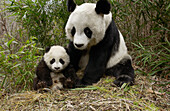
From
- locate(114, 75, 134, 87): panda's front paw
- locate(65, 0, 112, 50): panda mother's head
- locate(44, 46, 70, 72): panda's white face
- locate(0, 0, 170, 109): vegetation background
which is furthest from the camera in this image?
locate(0, 0, 170, 109): vegetation background

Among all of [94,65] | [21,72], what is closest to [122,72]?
[94,65]

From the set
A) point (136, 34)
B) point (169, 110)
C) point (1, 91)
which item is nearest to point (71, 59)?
point (1, 91)

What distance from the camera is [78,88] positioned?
240cm

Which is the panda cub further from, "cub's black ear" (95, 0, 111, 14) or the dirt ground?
"cub's black ear" (95, 0, 111, 14)

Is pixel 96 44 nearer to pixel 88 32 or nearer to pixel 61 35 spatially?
pixel 88 32

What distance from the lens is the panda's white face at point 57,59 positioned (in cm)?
238

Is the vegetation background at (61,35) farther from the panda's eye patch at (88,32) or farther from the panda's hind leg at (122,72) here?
the panda's eye patch at (88,32)

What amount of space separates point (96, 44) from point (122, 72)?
1.92ft

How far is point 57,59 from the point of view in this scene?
2400 mm

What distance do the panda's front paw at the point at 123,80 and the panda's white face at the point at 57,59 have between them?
0.72m

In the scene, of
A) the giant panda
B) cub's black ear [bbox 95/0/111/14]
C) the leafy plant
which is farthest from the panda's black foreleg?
the leafy plant

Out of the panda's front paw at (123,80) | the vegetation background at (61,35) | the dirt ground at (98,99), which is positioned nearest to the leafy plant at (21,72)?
the vegetation background at (61,35)

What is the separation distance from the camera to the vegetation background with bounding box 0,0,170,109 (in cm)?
274

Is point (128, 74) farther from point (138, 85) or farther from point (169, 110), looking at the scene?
point (169, 110)
